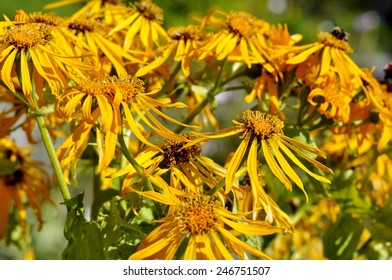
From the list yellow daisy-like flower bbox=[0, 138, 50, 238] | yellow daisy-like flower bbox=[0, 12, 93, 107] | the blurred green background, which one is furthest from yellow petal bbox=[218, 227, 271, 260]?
the blurred green background

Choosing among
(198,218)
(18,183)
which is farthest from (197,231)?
(18,183)

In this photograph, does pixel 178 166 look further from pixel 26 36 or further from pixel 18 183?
pixel 18 183

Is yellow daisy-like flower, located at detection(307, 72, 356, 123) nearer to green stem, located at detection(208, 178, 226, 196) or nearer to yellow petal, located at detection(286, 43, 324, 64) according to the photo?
yellow petal, located at detection(286, 43, 324, 64)

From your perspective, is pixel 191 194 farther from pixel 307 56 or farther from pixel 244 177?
pixel 307 56

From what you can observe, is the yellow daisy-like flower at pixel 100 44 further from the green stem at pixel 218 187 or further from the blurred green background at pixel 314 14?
the blurred green background at pixel 314 14

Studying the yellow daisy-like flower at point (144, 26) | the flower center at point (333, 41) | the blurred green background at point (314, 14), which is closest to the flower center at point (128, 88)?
the yellow daisy-like flower at point (144, 26)
